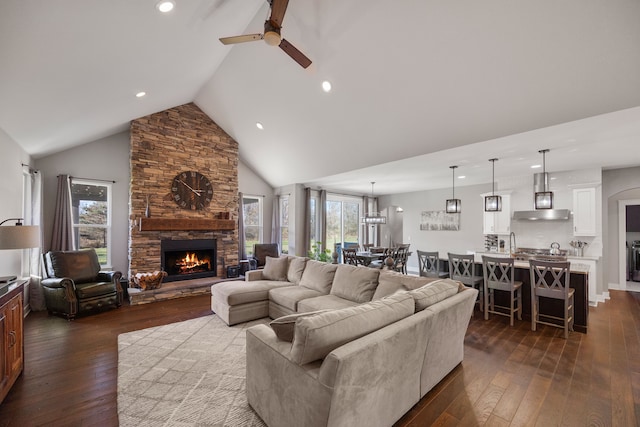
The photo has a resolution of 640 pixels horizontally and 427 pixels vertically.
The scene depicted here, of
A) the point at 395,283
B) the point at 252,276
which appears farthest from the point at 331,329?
the point at 252,276

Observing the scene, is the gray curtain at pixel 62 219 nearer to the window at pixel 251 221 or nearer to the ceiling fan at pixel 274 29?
the window at pixel 251 221

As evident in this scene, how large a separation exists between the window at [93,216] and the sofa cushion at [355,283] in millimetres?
5030

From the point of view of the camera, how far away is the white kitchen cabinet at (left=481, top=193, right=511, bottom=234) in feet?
22.4

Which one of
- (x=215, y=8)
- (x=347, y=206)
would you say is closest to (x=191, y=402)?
(x=215, y=8)

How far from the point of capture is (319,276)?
4359 mm

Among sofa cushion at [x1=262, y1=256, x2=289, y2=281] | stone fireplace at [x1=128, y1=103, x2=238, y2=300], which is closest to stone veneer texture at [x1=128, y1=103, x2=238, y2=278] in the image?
stone fireplace at [x1=128, y1=103, x2=238, y2=300]

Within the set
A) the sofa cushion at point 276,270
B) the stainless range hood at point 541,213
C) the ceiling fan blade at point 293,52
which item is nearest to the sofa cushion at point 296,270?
the sofa cushion at point 276,270

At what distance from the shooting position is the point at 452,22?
2828 mm

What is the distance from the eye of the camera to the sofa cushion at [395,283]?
3.32m

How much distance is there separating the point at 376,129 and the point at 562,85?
2.30 metres

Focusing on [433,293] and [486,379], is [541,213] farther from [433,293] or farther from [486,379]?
[433,293]

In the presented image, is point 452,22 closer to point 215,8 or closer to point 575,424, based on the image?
point 215,8

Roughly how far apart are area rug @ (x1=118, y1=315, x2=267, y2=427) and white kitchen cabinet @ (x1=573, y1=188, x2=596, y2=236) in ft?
22.0

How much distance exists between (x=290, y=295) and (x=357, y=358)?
2.51 m
